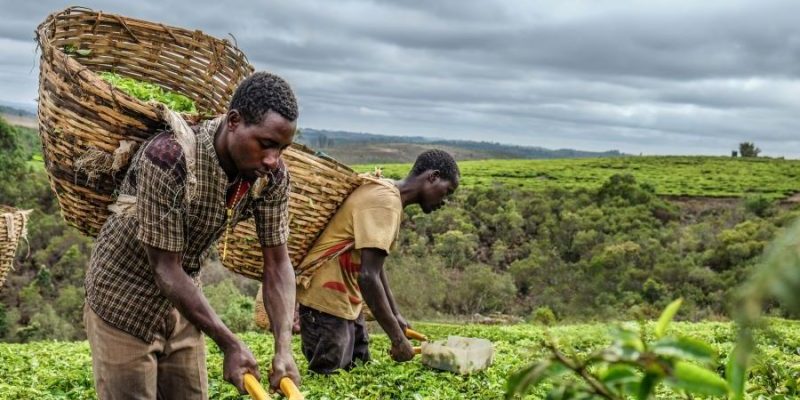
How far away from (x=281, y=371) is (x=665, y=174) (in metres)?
49.1

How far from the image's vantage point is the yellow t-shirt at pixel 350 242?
491cm

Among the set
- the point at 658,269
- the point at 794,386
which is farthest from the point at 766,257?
the point at 658,269

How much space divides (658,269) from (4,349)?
65.3ft

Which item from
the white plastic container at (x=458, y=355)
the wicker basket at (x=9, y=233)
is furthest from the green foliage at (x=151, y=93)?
the wicker basket at (x=9, y=233)

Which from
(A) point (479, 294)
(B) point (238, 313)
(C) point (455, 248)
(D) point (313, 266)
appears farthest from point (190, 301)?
(C) point (455, 248)

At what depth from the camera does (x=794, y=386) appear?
2133 mm

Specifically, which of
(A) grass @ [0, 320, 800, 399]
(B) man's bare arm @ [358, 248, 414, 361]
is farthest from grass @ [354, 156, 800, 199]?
(B) man's bare arm @ [358, 248, 414, 361]

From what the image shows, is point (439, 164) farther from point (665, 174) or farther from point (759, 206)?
point (665, 174)

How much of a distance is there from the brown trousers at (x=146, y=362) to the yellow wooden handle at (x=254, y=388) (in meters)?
0.61

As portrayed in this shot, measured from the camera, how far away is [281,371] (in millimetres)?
2844

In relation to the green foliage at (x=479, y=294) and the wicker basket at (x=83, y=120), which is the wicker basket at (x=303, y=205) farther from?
the green foliage at (x=479, y=294)

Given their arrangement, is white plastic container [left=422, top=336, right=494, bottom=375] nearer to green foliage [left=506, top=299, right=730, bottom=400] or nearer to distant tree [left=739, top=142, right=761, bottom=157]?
green foliage [left=506, top=299, right=730, bottom=400]

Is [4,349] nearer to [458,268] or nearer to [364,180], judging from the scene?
[364,180]

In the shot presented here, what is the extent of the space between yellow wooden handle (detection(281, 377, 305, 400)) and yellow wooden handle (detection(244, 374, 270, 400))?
0.07 m
